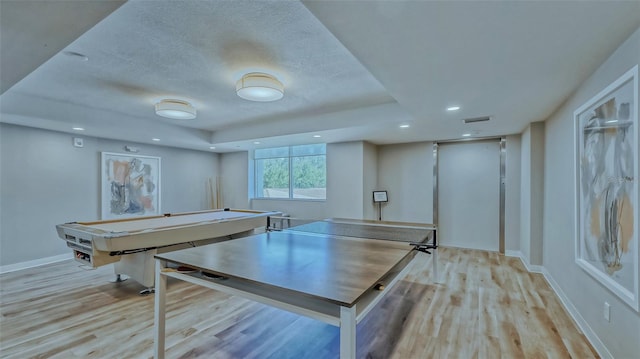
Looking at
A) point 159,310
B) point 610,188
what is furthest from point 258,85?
point 610,188

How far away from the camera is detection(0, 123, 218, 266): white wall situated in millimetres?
4074

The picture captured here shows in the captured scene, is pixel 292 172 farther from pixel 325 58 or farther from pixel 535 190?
pixel 535 190

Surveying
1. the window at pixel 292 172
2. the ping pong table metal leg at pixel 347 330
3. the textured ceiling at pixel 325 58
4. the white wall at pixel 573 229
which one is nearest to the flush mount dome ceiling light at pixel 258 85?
the textured ceiling at pixel 325 58

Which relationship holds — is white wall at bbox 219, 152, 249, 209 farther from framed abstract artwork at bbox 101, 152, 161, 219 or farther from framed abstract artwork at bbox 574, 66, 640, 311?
framed abstract artwork at bbox 574, 66, 640, 311

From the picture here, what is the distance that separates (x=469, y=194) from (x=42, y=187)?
24.9ft

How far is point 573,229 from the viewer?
2.56 meters

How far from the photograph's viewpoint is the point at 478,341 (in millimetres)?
2209

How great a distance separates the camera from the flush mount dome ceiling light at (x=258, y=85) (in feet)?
8.52

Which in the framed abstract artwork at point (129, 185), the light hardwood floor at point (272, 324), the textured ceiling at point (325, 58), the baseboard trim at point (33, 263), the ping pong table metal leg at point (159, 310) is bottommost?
the light hardwood floor at point (272, 324)

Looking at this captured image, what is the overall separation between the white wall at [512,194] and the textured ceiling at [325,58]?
1.99 ft

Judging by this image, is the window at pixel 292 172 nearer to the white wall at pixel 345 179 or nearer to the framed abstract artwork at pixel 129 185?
the white wall at pixel 345 179

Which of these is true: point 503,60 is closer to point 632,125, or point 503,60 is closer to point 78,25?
point 632,125

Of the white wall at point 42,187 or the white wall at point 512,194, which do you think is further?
the white wall at point 512,194

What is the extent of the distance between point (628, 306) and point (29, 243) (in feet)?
23.1
